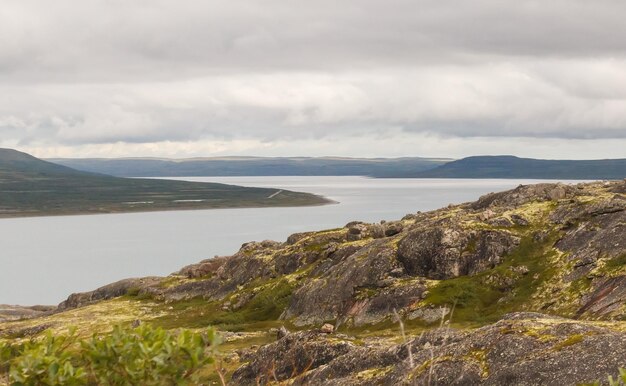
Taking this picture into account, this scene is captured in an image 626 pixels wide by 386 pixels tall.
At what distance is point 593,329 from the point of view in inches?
787

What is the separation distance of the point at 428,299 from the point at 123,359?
47.3 m

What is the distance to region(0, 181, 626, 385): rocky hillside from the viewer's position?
19.8 meters

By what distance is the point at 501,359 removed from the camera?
63.0ft

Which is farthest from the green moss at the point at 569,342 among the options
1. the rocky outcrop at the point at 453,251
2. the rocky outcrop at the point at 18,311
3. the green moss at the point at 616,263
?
the rocky outcrop at the point at 18,311

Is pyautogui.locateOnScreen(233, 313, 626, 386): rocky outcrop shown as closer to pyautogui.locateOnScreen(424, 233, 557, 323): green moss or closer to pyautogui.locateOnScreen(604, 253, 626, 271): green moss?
pyautogui.locateOnScreen(604, 253, 626, 271): green moss

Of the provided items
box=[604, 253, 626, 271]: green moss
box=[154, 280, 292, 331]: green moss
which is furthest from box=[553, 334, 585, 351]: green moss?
box=[154, 280, 292, 331]: green moss

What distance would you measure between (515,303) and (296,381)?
108ft

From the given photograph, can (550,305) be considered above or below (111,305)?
above

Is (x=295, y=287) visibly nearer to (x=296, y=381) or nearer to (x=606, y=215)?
(x=606, y=215)

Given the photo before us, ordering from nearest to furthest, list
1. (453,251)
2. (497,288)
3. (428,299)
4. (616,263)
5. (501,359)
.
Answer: (501,359), (616,263), (428,299), (497,288), (453,251)

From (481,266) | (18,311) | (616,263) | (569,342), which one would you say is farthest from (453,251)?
(18,311)

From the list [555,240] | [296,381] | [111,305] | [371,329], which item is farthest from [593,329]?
[111,305]

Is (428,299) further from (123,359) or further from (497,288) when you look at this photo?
(123,359)

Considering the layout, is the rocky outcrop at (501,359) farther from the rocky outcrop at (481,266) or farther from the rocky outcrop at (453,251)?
the rocky outcrop at (453,251)
